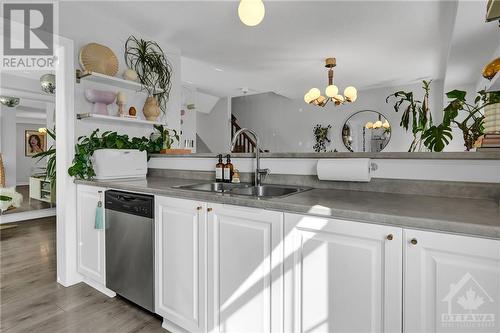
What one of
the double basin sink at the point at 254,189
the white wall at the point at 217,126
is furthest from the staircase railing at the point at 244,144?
the double basin sink at the point at 254,189

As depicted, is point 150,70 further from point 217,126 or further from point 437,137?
point 217,126

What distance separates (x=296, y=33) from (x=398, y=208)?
9.22 feet

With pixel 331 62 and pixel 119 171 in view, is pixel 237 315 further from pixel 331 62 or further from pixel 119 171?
pixel 331 62

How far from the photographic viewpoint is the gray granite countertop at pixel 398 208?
92 centimetres

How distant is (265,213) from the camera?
134 centimetres

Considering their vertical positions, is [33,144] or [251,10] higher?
[251,10]

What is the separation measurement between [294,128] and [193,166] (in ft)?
16.9

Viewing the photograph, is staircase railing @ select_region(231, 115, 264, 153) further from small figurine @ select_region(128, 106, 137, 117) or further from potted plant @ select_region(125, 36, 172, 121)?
small figurine @ select_region(128, 106, 137, 117)

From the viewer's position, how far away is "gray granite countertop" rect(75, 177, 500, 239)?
924 millimetres

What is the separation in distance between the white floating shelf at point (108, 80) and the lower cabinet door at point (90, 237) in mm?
937

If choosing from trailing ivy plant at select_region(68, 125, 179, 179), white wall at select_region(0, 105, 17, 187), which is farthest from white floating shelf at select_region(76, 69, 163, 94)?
white wall at select_region(0, 105, 17, 187)

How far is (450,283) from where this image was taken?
3.07 feet

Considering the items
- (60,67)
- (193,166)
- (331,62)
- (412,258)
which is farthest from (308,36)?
(412,258)

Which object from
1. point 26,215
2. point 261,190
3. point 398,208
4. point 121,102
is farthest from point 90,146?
point 26,215
